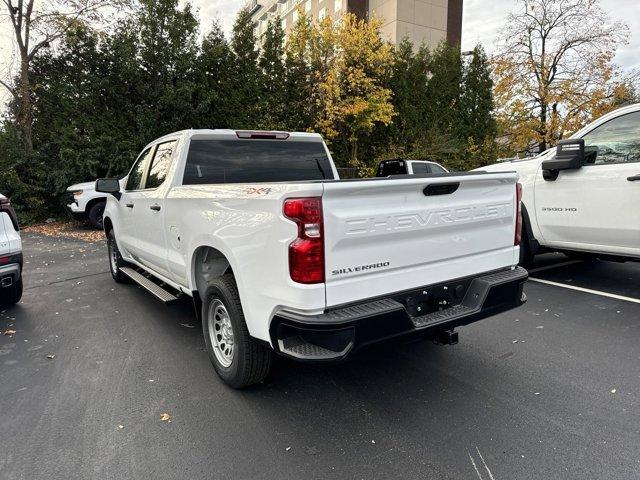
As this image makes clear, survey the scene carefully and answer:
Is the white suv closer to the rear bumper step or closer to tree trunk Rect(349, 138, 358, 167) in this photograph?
the rear bumper step

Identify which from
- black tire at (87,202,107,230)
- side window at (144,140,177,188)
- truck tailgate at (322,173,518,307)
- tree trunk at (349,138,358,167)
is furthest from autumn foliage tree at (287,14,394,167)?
truck tailgate at (322,173,518,307)

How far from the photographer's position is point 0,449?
2.68 m

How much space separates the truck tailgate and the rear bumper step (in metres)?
0.07

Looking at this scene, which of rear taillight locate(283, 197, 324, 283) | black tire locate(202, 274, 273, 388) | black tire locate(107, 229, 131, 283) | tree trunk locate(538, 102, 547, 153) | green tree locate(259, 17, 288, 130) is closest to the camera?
rear taillight locate(283, 197, 324, 283)

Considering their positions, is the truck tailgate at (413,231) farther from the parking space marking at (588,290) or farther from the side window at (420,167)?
the side window at (420,167)

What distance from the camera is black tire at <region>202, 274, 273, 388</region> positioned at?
3.03 metres

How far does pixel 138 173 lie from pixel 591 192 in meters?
5.30

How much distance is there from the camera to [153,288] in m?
4.61

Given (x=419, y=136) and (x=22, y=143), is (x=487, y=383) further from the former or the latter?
(x=419, y=136)

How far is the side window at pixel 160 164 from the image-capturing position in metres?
4.50

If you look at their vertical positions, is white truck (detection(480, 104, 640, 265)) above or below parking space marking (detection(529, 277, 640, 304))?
above

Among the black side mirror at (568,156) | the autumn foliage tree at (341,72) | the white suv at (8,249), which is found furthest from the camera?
the autumn foliage tree at (341,72)

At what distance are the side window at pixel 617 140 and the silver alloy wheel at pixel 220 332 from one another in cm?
462

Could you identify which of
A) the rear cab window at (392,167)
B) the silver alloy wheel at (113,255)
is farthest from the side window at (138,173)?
the rear cab window at (392,167)
